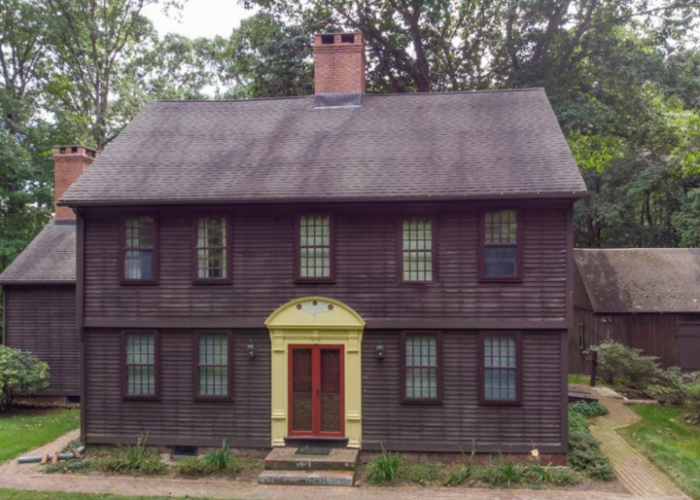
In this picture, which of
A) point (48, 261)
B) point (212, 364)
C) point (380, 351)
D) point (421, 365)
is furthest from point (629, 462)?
point (48, 261)

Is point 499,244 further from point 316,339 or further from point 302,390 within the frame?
point 302,390

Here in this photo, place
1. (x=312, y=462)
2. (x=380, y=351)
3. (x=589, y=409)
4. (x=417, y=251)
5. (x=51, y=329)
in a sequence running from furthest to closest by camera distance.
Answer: (x=51, y=329), (x=589, y=409), (x=417, y=251), (x=380, y=351), (x=312, y=462)

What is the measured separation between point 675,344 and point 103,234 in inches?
708

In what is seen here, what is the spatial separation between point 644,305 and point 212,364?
14603 mm

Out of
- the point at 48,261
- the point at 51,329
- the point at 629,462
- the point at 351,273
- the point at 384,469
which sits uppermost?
the point at 48,261

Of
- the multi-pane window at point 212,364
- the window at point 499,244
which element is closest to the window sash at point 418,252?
the window at point 499,244

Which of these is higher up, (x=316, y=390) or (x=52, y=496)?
(x=316, y=390)

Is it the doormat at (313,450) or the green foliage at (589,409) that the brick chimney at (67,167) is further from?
the green foliage at (589,409)

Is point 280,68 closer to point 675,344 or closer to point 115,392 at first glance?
point 115,392

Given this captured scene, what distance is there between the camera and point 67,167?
755 inches

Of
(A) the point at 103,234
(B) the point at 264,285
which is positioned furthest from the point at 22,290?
(B) the point at 264,285

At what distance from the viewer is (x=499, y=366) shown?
11.8m

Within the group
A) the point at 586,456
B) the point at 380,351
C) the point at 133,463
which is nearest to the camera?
the point at 586,456

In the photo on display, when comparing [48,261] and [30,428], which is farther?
[48,261]
